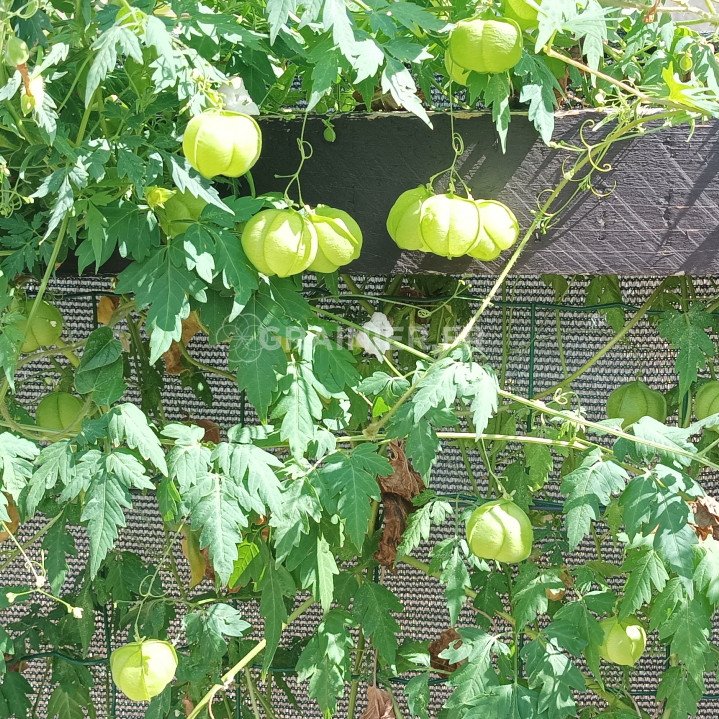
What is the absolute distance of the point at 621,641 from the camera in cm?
132

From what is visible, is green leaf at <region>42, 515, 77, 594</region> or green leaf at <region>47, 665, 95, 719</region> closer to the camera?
green leaf at <region>42, 515, 77, 594</region>

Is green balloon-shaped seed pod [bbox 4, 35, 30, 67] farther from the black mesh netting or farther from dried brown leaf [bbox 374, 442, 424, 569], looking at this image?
dried brown leaf [bbox 374, 442, 424, 569]

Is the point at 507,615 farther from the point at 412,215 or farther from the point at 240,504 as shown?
the point at 412,215

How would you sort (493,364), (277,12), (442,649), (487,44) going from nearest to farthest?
(277,12) < (487,44) < (442,649) < (493,364)

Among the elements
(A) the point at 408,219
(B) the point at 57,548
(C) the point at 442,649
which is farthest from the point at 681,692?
(B) the point at 57,548

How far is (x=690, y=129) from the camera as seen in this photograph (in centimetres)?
120

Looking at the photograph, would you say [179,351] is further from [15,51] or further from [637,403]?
[637,403]

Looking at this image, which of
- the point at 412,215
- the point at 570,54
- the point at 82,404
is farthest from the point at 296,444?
the point at 570,54

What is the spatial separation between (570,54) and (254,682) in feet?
3.87

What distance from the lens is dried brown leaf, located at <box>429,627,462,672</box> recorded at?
4.96ft

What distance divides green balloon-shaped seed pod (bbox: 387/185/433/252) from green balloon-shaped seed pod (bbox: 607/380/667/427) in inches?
17.7

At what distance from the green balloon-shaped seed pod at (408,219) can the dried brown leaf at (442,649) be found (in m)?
0.67

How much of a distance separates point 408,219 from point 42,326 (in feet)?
2.02

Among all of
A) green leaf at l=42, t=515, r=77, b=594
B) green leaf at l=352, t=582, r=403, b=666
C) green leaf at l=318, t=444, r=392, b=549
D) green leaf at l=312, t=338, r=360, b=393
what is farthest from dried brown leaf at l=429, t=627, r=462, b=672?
green leaf at l=42, t=515, r=77, b=594
